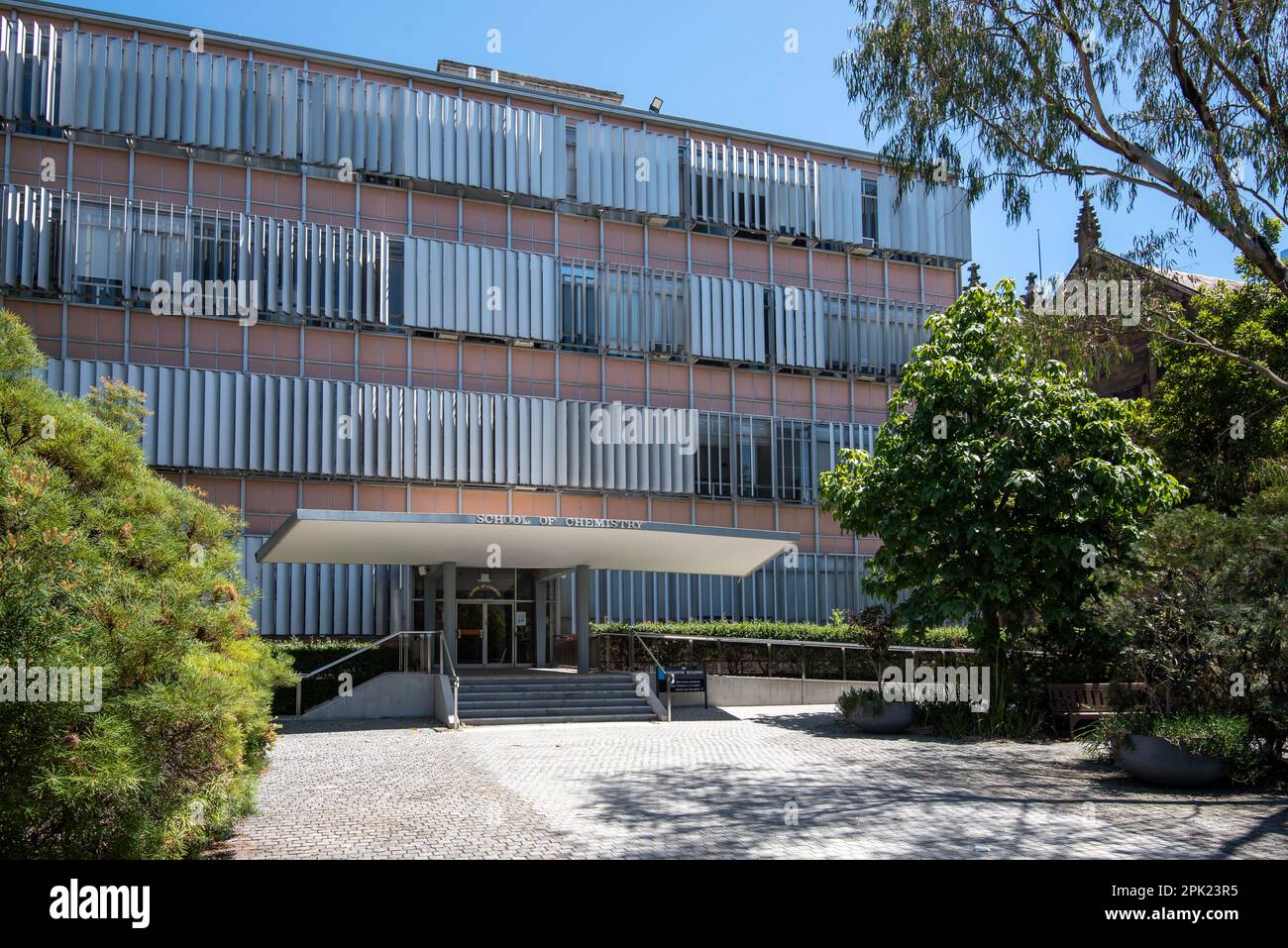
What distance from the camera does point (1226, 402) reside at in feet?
83.5

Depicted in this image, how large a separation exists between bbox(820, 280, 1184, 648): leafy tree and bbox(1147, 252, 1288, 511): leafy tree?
5.94 metres

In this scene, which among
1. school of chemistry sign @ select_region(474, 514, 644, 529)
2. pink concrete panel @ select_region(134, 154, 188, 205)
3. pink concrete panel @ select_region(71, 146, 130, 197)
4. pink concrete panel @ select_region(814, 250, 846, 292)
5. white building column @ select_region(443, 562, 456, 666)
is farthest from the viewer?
pink concrete panel @ select_region(814, 250, 846, 292)

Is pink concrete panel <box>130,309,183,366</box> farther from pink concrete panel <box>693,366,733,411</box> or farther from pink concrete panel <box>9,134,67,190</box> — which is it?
pink concrete panel <box>693,366,733,411</box>

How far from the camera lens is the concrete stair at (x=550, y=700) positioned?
21438 mm

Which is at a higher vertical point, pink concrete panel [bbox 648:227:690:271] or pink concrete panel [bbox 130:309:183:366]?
pink concrete panel [bbox 648:227:690:271]

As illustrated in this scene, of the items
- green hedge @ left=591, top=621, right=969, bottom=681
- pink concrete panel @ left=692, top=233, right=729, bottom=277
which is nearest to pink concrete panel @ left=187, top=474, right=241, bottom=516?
green hedge @ left=591, top=621, right=969, bottom=681

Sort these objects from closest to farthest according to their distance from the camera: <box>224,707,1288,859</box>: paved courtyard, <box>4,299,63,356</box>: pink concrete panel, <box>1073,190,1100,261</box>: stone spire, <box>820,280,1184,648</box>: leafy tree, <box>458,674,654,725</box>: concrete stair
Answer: <box>224,707,1288,859</box>: paved courtyard, <box>820,280,1184,648</box>: leafy tree, <box>458,674,654,725</box>: concrete stair, <box>4,299,63,356</box>: pink concrete panel, <box>1073,190,1100,261</box>: stone spire

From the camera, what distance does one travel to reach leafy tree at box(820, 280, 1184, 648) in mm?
18188


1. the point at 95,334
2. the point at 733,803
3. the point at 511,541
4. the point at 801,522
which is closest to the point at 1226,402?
the point at 801,522

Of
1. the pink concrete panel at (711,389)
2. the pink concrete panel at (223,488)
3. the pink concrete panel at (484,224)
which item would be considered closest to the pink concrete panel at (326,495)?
the pink concrete panel at (223,488)

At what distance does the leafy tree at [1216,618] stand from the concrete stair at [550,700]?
407 inches

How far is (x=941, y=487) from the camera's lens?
1856 centimetres

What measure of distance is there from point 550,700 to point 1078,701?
32.1 ft

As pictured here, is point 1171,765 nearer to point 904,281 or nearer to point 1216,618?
point 1216,618
